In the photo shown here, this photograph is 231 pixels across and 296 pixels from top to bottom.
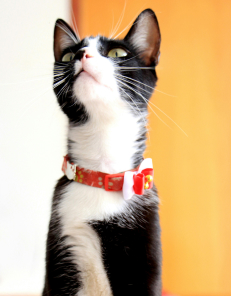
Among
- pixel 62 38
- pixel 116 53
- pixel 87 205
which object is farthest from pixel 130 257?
pixel 62 38

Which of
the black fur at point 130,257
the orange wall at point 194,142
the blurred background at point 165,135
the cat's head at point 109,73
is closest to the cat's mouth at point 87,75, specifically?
the cat's head at point 109,73

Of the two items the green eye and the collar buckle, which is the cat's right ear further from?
the collar buckle

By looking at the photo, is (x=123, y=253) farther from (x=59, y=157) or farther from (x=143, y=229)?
(x=59, y=157)

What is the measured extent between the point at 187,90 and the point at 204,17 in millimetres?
342

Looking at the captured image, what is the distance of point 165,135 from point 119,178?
78 cm

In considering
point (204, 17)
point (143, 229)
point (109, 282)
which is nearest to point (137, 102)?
point (143, 229)

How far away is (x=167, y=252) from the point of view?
1445mm

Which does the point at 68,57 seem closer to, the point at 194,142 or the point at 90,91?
the point at 90,91

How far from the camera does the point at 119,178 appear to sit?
2.36 ft

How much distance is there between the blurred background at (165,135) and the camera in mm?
1255

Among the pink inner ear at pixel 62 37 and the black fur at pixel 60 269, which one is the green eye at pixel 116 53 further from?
the black fur at pixel 60 269

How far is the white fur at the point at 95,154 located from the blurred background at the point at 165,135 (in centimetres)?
48

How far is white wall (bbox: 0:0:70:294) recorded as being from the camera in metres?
1.24

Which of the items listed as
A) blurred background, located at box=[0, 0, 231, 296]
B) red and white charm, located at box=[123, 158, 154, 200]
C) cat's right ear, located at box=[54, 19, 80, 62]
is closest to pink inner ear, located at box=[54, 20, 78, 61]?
cat's right ear, located at box=[54, 19, 80, 62]
